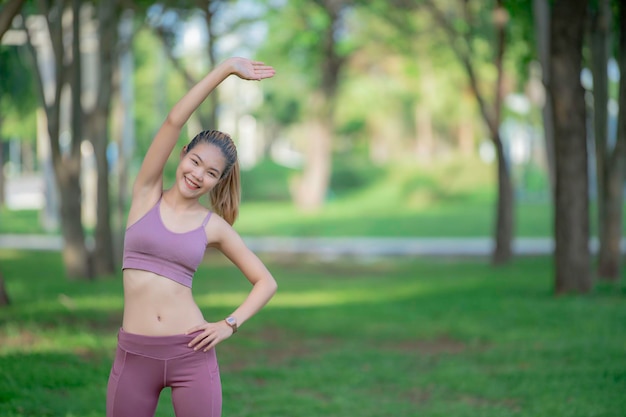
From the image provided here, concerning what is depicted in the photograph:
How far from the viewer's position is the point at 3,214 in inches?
1551

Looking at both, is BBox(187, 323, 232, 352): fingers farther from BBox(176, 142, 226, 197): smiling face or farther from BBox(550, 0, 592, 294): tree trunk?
BBox(550, 0, 592, 294): tree trunk

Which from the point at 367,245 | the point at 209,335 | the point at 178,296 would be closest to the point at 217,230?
the point at 178,296

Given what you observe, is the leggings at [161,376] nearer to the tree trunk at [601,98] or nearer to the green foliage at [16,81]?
the tree trunk at [601,98]

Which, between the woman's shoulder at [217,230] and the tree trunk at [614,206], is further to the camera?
the tree trunk at [614,206]

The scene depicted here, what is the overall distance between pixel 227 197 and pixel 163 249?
366 mm

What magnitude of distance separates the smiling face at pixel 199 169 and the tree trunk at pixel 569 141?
378 inches

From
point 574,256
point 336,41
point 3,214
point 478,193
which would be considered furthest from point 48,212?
point 574,256

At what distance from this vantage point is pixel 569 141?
43.1ft

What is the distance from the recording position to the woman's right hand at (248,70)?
13.6ft

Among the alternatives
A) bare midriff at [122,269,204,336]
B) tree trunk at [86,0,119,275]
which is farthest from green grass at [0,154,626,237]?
bare midriff at [122,269,204,336]

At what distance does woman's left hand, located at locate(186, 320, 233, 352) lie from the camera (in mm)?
4043

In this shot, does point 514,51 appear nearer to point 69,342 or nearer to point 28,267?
point 28,267

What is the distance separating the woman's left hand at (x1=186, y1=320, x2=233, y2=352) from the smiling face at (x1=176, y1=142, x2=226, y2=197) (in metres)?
0.50

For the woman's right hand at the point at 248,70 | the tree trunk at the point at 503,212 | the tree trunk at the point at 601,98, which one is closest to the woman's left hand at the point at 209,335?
the woman's right hand at the point at 248,70
